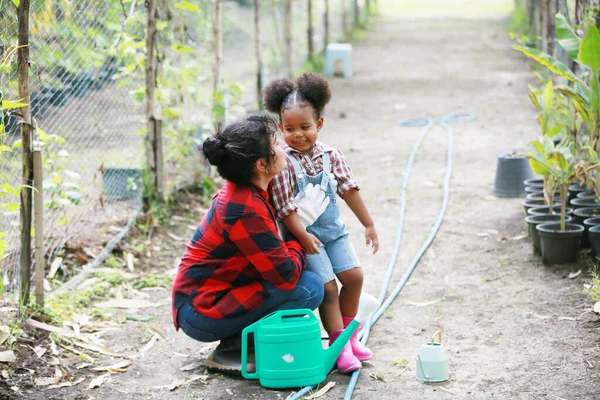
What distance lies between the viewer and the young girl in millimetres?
3537

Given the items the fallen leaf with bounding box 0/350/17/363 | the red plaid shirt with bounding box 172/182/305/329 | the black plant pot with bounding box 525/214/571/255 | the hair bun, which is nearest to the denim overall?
the red plaid shirt with bounding box 172/182/305/329

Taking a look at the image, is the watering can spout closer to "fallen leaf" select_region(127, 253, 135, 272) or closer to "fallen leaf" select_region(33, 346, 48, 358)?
"fallen leaf" select_region(33, 346, 48, 358)

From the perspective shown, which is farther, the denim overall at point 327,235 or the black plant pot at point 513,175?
the black plant pot at point 513,175

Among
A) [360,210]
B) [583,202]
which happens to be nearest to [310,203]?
[360,210]

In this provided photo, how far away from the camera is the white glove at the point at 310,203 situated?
355cm

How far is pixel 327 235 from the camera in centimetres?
365

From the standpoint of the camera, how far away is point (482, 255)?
5359 mm

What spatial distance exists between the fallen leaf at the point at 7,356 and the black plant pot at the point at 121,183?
2.29 meters

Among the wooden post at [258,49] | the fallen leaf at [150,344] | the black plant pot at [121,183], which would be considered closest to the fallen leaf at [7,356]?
the fallen leaf at [150,344]

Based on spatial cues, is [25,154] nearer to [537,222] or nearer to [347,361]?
[347,361]

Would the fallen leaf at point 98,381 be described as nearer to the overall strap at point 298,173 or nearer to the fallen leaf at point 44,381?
the fallen leaf at point 44,381

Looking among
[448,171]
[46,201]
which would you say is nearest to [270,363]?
[46,201]

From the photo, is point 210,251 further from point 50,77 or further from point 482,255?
point 482,255

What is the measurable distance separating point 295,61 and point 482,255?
865cm
